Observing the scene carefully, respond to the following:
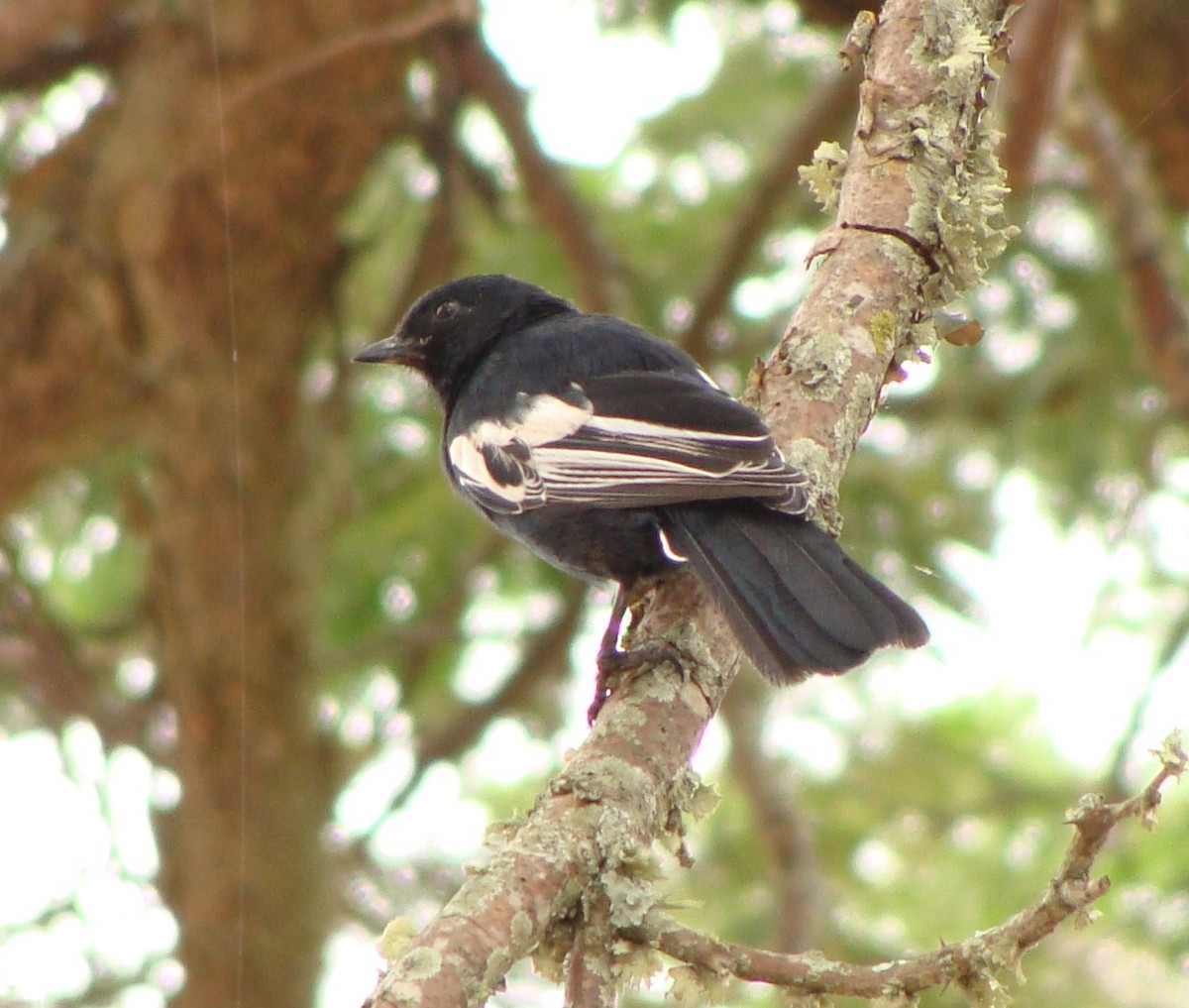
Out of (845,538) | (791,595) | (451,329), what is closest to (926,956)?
(791,595)

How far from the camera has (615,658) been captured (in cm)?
283

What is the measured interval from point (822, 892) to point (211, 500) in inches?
95.8

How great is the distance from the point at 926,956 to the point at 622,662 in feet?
2.86

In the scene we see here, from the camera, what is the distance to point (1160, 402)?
571cm

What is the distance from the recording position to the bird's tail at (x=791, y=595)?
264 centimetres

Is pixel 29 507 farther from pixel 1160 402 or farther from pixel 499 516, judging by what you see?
pixel 1160 402

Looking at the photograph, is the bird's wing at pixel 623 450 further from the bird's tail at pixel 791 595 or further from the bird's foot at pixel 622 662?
the bird's foot at pixel 622 662

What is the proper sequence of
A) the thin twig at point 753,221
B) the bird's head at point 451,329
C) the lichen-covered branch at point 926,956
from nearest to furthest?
the lichen-covered branch at point 926,956 → the bird's head at point 451,329 → the thin twig at point 753,221

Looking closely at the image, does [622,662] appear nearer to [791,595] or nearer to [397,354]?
[791,595]

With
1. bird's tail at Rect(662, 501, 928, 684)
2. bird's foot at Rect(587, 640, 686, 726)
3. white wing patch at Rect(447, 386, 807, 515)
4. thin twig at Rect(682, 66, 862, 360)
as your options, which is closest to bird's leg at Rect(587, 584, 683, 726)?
bird's foot at Rect(587, 640, 686, 726)

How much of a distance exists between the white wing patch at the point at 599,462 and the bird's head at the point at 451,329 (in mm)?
480

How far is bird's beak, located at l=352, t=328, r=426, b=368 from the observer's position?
13.9ft

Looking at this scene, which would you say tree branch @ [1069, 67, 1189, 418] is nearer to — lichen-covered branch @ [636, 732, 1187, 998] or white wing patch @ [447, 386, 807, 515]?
white wing patch @ [447, 386, 807, 515]

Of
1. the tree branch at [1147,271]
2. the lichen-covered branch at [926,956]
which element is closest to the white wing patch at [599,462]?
the lichen-covered branch at [926,956]
